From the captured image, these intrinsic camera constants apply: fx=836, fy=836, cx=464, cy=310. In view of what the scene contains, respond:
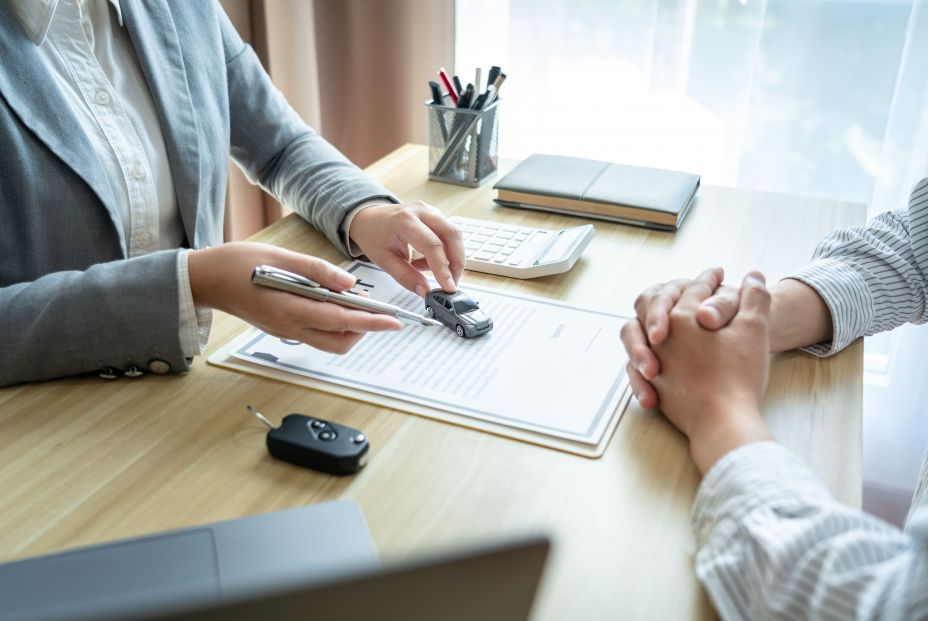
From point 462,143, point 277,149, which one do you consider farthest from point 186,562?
point 462,143

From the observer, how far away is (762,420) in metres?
0.74

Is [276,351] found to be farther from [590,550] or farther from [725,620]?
[725,620]

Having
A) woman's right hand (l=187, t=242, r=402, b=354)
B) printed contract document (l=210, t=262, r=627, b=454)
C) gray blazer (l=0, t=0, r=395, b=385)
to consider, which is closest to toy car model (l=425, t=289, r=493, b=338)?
printed contract document (l=210, t=262, r=627, b=454)

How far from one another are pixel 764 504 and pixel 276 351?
0.51 metres

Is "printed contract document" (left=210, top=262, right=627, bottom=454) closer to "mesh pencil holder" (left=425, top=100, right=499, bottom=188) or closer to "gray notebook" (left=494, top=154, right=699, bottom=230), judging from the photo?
"gray notebook" (left=494, top=154, right=699, bottom=230)

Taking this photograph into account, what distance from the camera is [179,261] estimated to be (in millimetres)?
821

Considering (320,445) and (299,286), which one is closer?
(320,445)

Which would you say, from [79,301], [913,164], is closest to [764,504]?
[79,301]

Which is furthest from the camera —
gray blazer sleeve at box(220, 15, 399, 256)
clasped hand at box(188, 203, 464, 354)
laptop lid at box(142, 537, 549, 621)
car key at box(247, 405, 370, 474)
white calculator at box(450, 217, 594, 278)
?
gray blazer sleeve at box(220, 15, 399, 256)

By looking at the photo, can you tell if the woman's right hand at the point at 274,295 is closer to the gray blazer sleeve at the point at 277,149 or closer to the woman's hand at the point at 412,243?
the woman's hand at the point at 412,243

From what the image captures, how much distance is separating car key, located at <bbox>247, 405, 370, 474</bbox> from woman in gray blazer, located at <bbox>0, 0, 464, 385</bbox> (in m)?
0.11

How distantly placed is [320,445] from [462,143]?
2.54 ft

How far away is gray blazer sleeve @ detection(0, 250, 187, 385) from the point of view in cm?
81

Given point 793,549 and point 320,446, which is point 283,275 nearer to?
point 320,446
